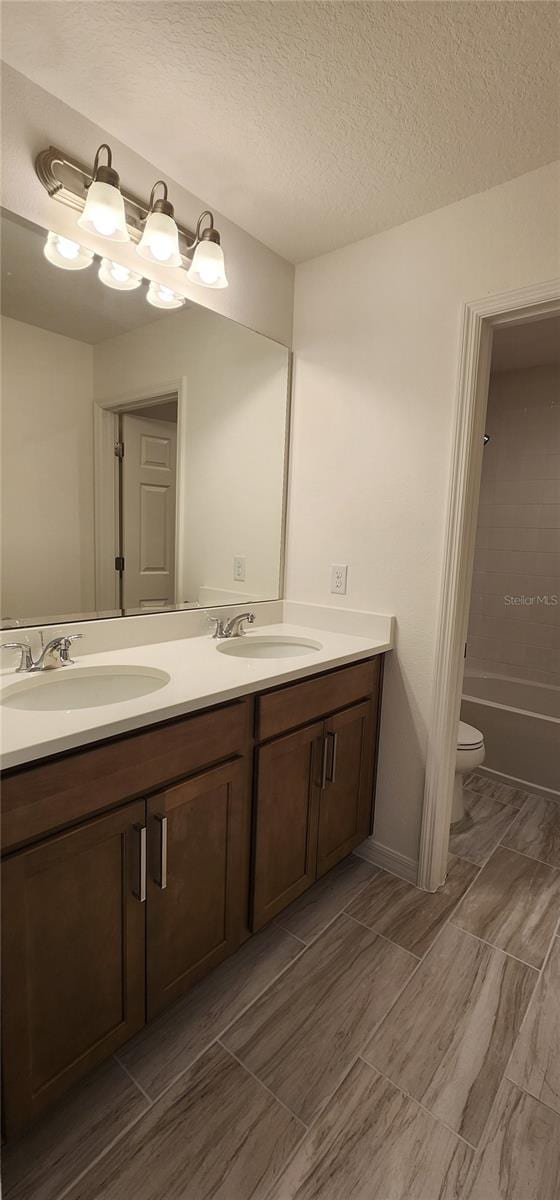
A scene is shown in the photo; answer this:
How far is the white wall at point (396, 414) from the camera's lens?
1550 millimetres

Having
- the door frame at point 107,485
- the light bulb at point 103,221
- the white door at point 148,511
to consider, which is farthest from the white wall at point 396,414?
the light bulb at point 103,221

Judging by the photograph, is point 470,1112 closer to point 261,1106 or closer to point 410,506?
point 261,1106

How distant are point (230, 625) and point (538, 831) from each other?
158cm

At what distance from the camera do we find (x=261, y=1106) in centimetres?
109

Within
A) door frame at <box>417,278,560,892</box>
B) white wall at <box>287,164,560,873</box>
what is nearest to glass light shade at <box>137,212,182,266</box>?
white wall at <box>287,164,560,873</box>

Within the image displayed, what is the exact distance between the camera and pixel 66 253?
1.34 meters

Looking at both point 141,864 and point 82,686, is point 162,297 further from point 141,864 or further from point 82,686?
point 141,864

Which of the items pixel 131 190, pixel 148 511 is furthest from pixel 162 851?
pixel 131 190

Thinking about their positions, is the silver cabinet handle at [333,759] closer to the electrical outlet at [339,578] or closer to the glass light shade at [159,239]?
Result: the electrical outlet at [339,578]

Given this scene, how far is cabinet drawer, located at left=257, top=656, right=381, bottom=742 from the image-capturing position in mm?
1369

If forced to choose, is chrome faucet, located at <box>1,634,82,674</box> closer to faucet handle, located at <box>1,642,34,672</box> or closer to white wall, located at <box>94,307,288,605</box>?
faucet handle, located at <box>1,642,34,672</box>

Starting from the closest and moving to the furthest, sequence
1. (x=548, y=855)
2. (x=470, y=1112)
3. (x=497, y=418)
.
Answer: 1. (x=470, y=1112)
2. (x=548, y=855)
3. (x=497, y=418)

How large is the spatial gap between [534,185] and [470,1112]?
7.53 feet

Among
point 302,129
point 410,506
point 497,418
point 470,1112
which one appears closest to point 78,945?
point 470,1112
